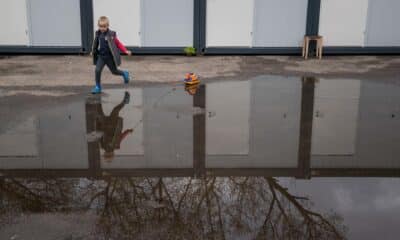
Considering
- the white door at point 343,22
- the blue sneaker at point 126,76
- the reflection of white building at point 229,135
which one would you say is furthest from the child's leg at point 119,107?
the white door at point 343,22

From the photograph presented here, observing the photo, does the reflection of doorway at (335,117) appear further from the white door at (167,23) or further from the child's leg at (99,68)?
the white door at (167,23)

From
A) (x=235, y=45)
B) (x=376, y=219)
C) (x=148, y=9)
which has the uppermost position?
(x=148, y=9)

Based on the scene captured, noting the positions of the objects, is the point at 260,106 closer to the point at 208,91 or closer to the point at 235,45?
the point at 208,91

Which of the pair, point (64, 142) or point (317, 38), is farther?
point (317, 38)

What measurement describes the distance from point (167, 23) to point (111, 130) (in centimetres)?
Result: 847

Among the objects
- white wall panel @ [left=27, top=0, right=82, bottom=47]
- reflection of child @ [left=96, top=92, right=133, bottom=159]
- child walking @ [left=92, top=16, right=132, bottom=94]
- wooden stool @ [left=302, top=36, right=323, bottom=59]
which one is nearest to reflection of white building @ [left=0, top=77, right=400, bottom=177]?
reflection of child @ [left=96, top=92, right=133, bottom=159]

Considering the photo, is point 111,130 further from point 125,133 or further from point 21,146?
point 21,146

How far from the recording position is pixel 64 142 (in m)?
8.62

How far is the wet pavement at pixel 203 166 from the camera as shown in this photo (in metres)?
5.85

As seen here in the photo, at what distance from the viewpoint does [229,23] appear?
56.0 ft

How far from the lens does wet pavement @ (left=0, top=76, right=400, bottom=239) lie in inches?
230

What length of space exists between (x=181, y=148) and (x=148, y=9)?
9.46 metres

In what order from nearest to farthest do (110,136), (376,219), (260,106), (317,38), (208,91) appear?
1. (376,219)
2. (110,136)
3. (260,106)
4. (208,91)
5. (317,38)

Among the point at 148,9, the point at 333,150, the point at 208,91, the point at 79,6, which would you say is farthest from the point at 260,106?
the point at 79,6
